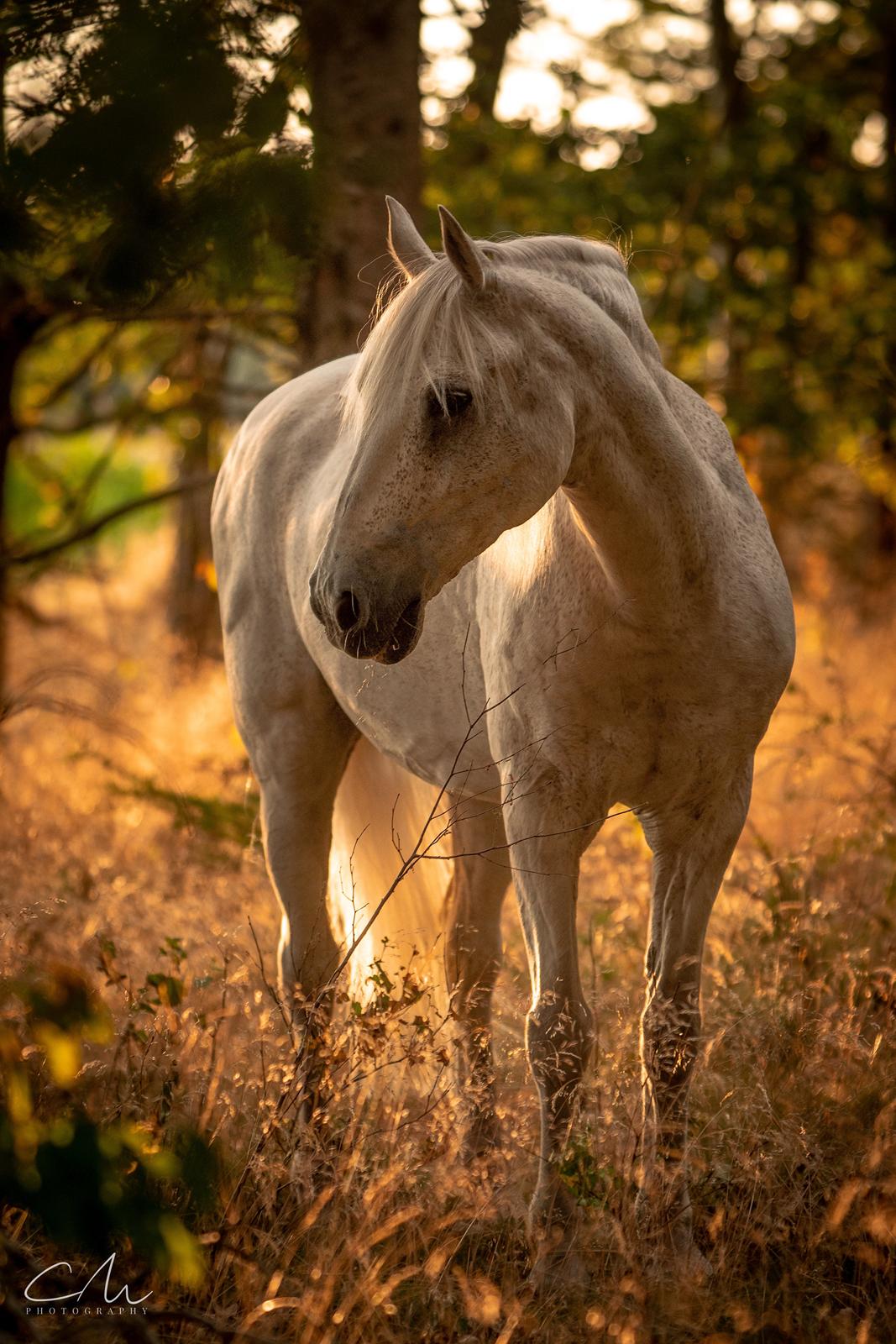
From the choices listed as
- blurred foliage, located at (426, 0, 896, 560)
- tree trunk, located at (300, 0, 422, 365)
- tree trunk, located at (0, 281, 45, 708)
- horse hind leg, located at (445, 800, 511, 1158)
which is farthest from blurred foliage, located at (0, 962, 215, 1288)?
tree trunk, located at (0, 281, 45, 708)

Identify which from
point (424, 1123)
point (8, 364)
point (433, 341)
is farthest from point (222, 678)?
point (433, 341)

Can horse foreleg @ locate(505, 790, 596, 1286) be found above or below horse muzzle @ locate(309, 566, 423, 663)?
below

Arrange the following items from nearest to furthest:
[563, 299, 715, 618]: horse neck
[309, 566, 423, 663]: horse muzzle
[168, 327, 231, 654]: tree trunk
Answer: [309, 566, 423, 663]: horse muzzle < [563, 299, 715, 618]: horse neck < [168, 327, 231, 654]: tree trunk

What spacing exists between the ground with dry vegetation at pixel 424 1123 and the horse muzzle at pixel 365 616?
0.79 meters

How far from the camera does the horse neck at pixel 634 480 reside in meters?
2.45

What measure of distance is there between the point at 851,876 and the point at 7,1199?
3685 millimetres

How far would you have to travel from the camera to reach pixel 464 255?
2238mm

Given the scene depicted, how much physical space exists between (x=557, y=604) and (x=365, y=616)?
0.61 meters

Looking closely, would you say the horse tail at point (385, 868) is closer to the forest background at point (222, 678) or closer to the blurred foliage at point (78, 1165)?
the forest background at point (222, 678)

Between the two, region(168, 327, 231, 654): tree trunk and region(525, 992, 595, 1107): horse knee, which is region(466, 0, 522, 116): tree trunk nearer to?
region(168, 327, 231, 654): tree trunk

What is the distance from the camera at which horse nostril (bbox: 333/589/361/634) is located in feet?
7.28

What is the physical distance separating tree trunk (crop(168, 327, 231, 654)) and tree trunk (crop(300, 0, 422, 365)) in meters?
1.82

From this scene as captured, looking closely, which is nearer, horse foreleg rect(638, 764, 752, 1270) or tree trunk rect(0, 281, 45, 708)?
horse foreleg rect(638, 764, 752, 1270)

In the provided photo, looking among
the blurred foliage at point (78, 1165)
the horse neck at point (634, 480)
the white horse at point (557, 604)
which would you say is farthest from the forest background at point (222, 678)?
the horse neck at point (634, 480)
